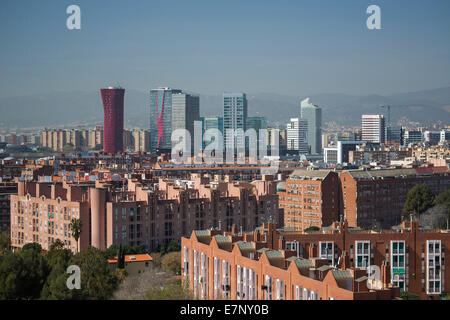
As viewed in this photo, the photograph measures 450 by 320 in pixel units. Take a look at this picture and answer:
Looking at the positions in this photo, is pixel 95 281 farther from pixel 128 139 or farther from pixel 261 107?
pixel 261 107

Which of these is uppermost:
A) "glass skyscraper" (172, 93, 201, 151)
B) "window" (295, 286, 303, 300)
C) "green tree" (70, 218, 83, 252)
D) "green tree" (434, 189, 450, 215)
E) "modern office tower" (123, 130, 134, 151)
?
"glass skyscraper" (172, 93, 201, 151)

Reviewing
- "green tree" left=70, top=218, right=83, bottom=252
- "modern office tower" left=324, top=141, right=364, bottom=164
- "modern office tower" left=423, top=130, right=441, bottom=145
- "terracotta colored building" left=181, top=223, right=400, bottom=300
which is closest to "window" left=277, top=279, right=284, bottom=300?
"terracotta colored building" left=181, top=223, right=400, bottom=300

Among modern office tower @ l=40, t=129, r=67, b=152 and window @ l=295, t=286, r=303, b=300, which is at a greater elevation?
modern office tower @ l=40, t=129, r=67, b=152

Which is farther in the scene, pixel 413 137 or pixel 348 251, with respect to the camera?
pixel 413 137

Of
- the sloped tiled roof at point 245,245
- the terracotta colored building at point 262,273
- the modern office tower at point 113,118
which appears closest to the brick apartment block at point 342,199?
the terracotta colored building at point 262,273

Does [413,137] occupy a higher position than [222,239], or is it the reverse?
Result: [413,137]

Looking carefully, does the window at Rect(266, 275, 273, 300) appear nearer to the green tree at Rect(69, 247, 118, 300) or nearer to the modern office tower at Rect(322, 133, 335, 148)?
the green tree at Rect(69, 247, 118, 300)

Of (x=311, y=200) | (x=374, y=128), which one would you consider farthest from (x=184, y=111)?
(x=311, y=200)
